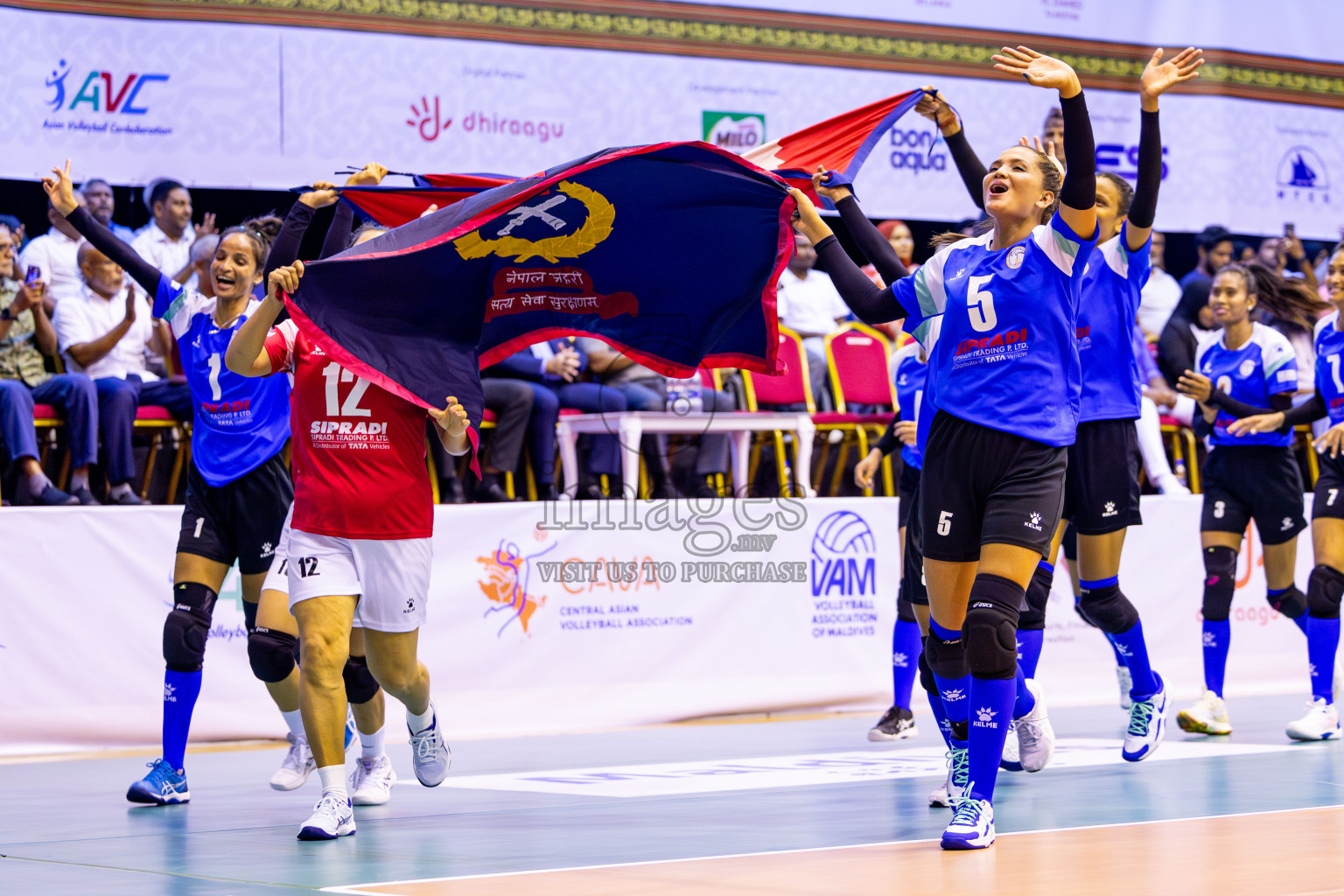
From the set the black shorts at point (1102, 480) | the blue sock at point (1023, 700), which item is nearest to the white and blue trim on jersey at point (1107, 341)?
the black shorts at point (1102, 480)

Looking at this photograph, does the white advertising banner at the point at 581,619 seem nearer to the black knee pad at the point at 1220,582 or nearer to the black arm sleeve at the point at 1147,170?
the black knee pad at the point at 1220,582

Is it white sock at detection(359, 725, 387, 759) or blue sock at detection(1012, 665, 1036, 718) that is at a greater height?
blue sock at detection(1012, 665, 1036, 718)

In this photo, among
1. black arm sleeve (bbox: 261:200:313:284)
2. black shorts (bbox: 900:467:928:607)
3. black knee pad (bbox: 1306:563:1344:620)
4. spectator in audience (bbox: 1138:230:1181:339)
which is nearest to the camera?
black arm sleeve (bbox: 261:200:313:284)

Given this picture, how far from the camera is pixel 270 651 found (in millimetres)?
5965

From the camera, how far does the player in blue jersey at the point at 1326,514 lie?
305 inches

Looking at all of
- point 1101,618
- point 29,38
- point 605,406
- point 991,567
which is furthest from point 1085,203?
point 29,38

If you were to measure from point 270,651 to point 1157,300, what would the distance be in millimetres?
8810

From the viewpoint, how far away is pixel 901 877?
13.4 feet

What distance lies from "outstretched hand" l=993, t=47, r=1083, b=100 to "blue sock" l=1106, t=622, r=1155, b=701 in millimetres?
2979

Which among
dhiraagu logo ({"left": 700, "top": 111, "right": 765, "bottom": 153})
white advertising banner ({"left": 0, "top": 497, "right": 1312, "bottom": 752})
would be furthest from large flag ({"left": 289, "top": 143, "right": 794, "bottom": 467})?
dhiraagu logo ({"left": 700, "top": 111, "right": 765, "bottom": 153})

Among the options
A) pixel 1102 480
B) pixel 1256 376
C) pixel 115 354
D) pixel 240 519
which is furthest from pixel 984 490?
pixel 115 354

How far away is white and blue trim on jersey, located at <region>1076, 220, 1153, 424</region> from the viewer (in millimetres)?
6449

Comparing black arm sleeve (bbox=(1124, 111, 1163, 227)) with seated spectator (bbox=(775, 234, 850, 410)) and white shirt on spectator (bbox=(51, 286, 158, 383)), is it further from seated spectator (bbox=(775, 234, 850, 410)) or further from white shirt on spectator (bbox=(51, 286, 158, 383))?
white shirt on spectator (bbox=(51, 286, 158, 383))

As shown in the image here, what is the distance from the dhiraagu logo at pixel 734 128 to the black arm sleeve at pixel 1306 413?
186 inches
